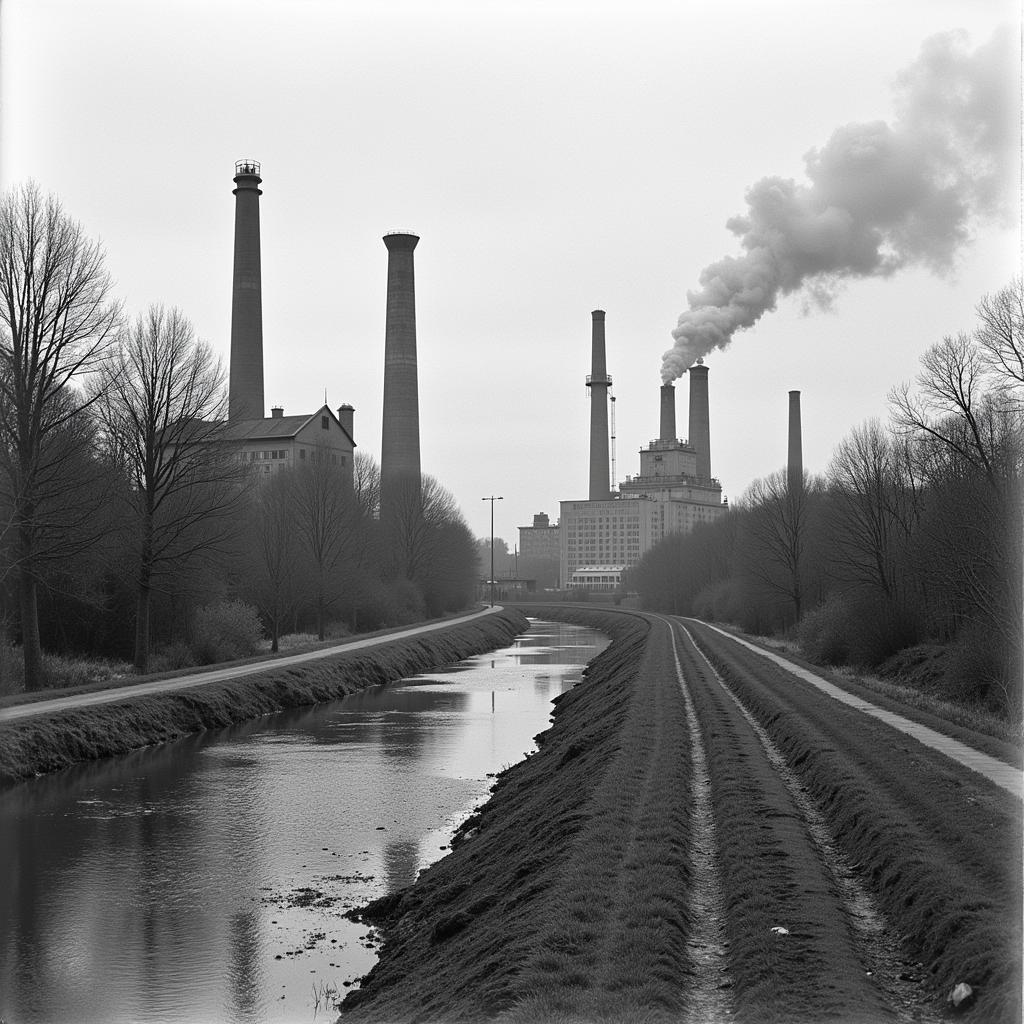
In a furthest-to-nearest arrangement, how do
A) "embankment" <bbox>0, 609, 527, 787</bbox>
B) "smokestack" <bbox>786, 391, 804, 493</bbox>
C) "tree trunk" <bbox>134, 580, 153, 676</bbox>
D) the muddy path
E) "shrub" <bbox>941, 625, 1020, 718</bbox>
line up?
1. "smokestack" <bbox>786, 391, 804, 493</bbox>
2. "tree trunk" <bbox>134, 580, 153, 676</bbox>
3. "shrub" <bbox>941, 625, 1020, 718</bbox>
4. "embankment" <bbox>0, 609, 527, 787</bbox>
5. the muddy path

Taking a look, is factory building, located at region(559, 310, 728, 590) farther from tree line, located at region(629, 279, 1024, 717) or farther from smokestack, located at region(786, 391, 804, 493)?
tree line, located at region(629, 279, 1024, 717)

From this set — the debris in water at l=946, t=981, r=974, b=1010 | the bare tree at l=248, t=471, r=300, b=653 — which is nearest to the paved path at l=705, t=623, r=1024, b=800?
the debris in water at l=946, t=981, r=974, b=1010

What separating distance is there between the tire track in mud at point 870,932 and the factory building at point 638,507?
128m

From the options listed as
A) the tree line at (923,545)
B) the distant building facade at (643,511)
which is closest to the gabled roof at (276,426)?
the tree line at (923,545)

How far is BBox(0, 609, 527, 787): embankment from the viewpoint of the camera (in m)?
23.0

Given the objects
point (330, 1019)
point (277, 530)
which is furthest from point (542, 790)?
point (277, 530)

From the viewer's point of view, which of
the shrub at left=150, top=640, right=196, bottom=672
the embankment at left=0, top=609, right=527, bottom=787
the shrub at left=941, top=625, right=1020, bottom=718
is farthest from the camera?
the shrub at left=150, top=640, right=196, bottom=672

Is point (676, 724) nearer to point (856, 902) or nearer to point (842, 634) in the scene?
point (856, 902)

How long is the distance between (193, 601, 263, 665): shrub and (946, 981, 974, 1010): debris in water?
36.5 metres

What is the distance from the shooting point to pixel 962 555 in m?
29.8

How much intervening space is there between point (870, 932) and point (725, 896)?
4.48 feet

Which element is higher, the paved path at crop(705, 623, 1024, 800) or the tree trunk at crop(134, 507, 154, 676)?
the tree trunk at crop(134, 507, 154, 676)

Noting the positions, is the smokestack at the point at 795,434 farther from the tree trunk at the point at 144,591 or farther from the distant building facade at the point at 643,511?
the tree trunk at the point at 144,591

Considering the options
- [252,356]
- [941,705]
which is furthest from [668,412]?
[941,705]
